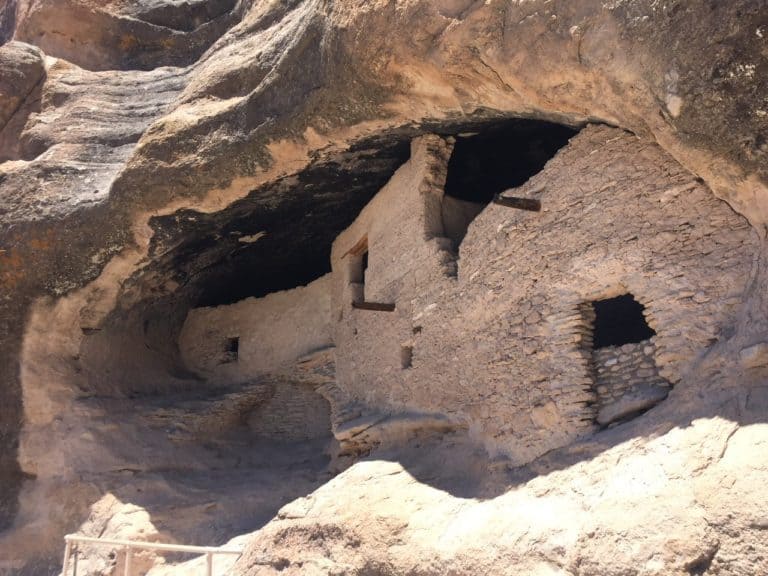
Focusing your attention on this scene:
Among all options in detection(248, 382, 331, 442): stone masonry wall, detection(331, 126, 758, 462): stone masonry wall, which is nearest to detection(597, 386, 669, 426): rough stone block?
detection(331, 126, 758, 462): stone masonry wall

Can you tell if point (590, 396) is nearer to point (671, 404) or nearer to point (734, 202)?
point (671, 404)

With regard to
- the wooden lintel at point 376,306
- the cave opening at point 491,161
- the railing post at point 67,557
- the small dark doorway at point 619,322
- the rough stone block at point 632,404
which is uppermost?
the cave opening at point 491,161

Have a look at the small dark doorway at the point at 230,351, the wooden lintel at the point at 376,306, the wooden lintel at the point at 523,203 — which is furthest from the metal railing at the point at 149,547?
the small dark doorway at the point at 230,351

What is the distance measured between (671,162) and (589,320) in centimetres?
125

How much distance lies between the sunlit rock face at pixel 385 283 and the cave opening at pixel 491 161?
43 mm

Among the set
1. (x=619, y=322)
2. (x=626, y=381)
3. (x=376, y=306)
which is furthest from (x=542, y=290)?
(x=619, y=322)

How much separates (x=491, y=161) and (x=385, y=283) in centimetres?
194

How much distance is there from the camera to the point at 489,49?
5.18m

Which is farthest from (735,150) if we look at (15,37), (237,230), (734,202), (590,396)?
(15,37)

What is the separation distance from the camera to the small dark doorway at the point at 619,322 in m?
7.61

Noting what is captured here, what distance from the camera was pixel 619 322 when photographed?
765 cm

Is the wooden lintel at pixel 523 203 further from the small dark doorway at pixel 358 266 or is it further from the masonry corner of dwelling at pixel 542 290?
the small dark doorway at pixel 358 266

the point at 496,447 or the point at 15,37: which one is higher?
the point at 15,37

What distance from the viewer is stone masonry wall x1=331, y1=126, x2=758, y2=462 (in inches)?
173
